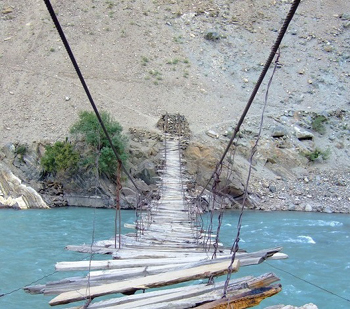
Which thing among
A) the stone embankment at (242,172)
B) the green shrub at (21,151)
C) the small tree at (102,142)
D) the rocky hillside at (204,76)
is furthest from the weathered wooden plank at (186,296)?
the green shrub at (21,151)

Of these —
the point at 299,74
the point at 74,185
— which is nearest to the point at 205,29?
the point at 299,74

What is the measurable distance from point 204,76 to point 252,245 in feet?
54.8

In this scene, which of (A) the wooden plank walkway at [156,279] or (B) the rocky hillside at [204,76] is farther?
(B) the rocky hillside at [204,76]

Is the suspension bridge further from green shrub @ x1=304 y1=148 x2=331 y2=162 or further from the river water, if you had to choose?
green shrub @ x1=304 y1=148 x2=331 y2=162

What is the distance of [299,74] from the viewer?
26.0 metres

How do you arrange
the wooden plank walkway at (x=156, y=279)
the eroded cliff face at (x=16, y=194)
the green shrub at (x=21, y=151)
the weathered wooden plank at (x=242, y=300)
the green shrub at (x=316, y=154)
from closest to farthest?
the weathered wooden plank at (x=242, y=300)
the wooden plank walkway at (x=156, y=279)
the eroded cliff face at (x=16, y=194)
the green shrub at (x=21, y=151)
the green shrub at (x=316, y=154)

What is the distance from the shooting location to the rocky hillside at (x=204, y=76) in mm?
17828

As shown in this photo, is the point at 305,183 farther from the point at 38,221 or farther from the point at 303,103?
the point at 38,221

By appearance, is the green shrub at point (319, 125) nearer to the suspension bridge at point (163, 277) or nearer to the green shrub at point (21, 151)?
the green shrub at point (21, 151)

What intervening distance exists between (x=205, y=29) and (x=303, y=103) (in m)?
9.46

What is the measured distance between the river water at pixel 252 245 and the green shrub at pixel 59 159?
68.9 inches

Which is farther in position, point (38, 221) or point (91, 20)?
point (91, 20)

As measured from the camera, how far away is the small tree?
14.5 m

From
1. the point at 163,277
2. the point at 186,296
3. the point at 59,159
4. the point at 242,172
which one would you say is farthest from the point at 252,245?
the point at 59,159
